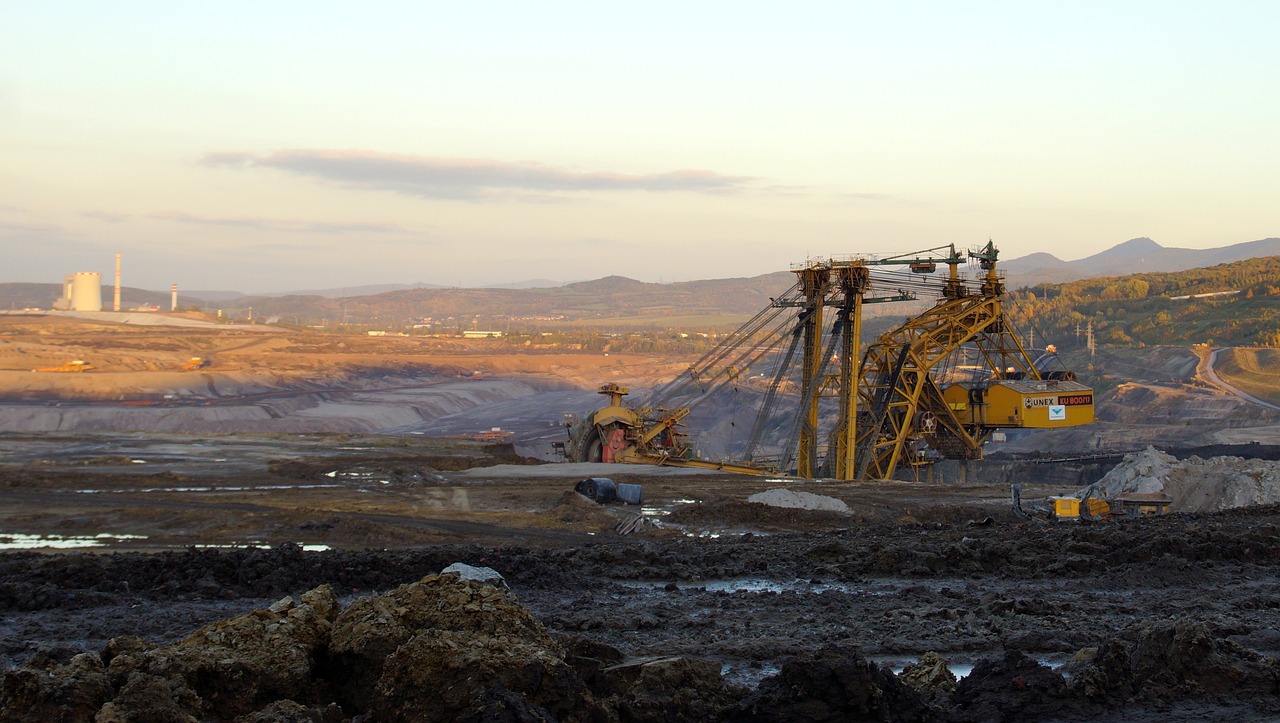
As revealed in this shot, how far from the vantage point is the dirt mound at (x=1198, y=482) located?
23453 mm

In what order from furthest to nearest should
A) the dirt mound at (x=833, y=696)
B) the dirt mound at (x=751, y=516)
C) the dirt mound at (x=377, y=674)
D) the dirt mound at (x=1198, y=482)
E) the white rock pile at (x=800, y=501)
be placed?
the white rock pile at (x=800, y=501)
the dirt mound at (x=1198, y=482)
the dirt mound at (x=751, y=516)
the dirt mound at (x=833, y=696)
the dirt mound at (x=377, y=674)

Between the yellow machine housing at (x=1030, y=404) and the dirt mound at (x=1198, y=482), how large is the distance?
7.28 m

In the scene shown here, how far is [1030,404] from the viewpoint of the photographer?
33.2 meters

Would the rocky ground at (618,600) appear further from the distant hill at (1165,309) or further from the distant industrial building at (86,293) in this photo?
the distant industrial building at (86,293)

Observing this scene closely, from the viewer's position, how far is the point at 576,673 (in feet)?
25.3

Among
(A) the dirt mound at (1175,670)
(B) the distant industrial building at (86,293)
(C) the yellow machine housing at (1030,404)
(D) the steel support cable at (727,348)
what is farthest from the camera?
(B) the distant industrial building at (86,293)

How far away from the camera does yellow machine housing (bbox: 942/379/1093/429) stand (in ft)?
109

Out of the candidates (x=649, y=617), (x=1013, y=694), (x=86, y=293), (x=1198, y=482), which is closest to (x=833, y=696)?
(x=1013, y=694)

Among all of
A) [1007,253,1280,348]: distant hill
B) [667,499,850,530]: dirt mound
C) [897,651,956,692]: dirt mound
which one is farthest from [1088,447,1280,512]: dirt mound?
[1007,253,1280,348]: distant hill

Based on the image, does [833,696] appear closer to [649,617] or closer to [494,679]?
[494,679]

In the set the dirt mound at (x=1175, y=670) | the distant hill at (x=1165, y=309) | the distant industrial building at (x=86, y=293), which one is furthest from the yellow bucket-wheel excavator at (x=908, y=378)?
the distant industrial building at (x=86, y=293)

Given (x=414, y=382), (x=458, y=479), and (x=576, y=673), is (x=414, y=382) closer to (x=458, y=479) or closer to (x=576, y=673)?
(x=458, y=479)

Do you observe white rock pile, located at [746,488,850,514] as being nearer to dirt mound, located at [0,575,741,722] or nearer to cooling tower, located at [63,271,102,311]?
dirt mound, located at [0,575,741,722]

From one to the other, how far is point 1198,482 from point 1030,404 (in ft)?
29.3
